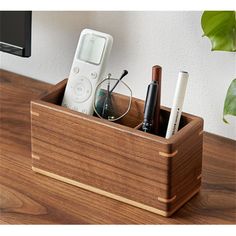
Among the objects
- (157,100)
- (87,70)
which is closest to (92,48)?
(87,70)

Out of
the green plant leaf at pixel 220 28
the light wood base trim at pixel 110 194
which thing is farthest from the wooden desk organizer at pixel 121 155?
the green plant leaf at pixel 220 28

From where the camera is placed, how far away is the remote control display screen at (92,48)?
1.28 metres

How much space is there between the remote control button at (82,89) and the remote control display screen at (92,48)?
33 millimetres

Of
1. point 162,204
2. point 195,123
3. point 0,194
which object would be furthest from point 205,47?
point 0,194

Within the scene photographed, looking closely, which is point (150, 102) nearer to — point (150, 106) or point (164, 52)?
point (150, 106)

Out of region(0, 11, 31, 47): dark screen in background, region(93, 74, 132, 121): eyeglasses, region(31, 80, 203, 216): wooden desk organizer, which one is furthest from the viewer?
region(0, 11, 31, 47): dark screen in background

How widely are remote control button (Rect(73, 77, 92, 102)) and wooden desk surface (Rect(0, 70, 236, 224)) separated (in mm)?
134

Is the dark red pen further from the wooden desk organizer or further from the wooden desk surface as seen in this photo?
the wooden desk surface

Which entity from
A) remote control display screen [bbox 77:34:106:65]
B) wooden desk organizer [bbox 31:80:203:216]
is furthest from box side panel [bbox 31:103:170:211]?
remote control display screen [bbox 77:34:106:65]

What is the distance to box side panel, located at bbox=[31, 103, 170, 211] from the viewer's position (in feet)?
3.82

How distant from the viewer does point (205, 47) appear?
4.43 feet

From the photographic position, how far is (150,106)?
3.92 ft

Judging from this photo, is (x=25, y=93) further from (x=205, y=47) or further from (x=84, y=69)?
(x=205, y=47)
